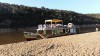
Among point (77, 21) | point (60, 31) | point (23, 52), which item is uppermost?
point (23, 52)

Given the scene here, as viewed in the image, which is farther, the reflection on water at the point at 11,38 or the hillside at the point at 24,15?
the hillside at the point at 24,15

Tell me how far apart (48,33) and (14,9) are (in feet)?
190

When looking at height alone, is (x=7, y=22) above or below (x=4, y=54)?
below

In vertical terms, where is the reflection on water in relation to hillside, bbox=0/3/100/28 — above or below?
above

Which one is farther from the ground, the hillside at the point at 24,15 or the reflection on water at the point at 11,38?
the reflection on water at the point at 11,38

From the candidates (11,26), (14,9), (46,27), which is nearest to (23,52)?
(46,27)

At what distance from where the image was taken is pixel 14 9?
98.3 meters

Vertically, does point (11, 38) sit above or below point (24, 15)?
above

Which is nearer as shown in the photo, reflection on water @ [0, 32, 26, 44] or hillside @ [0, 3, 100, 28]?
reflection on water @ [0, 32, 26, 44]

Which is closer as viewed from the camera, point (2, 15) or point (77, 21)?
point (2, 15)

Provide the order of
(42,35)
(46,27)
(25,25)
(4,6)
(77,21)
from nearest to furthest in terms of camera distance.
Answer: (42,35)
(46,27)
(25,25)
(4,6)
(77,21)

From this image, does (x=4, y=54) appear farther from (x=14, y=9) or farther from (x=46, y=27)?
(x=14, y=9)

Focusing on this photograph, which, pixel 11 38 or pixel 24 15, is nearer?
pixel 11 38

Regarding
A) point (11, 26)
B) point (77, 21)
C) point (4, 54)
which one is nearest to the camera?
point (4, 54)
